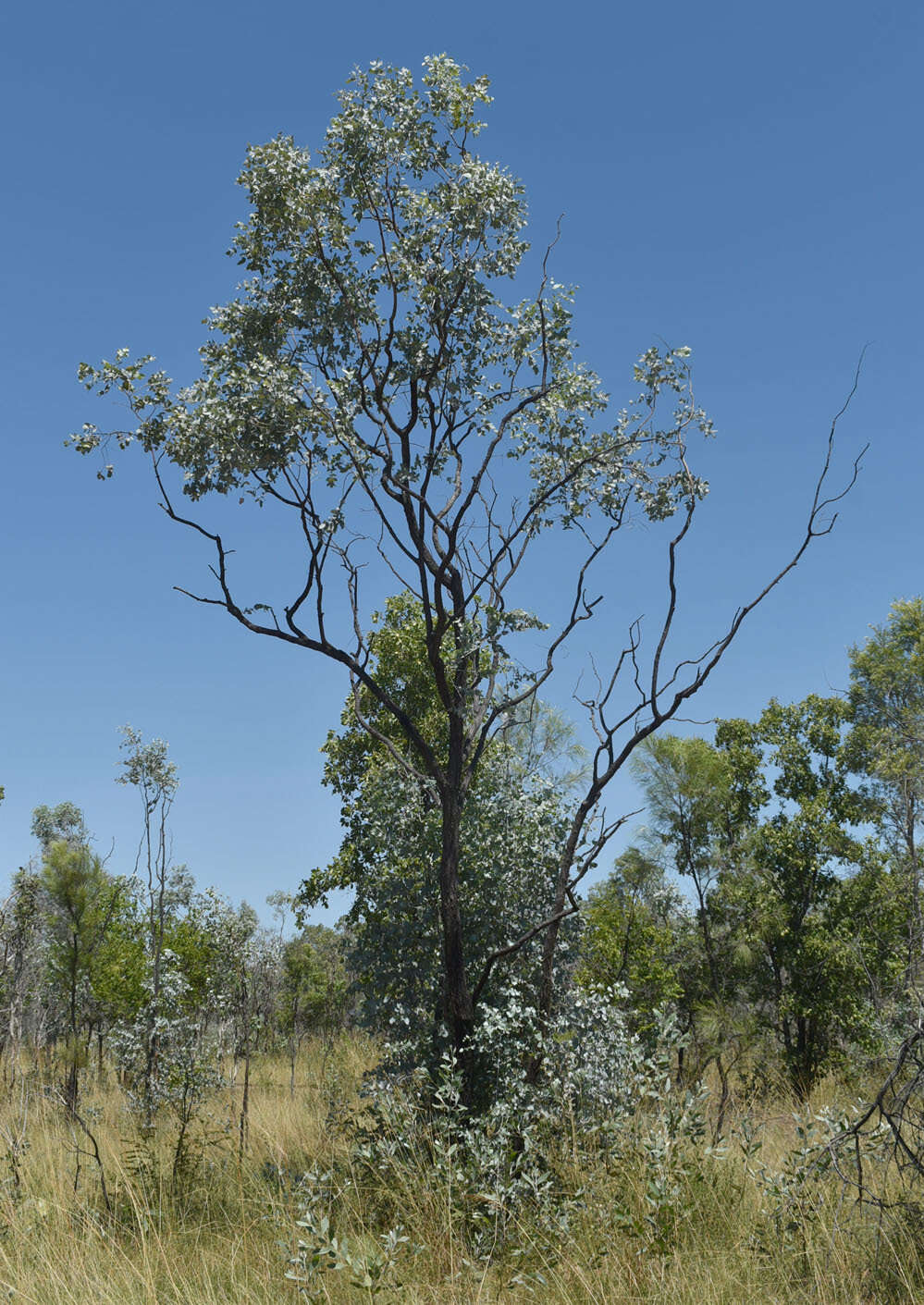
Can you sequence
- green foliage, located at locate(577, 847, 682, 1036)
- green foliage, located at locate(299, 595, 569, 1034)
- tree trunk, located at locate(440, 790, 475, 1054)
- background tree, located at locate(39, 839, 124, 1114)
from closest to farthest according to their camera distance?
1. tree trunk, located at locate(440, 790, 475, 1054)
2. green foliage, located at locate(299, 595, 569, 1034)
3. background tree, located at locate(39, 839, 124, 1114)
4. green foliage, located at locate(577, 847, 682, 1036)

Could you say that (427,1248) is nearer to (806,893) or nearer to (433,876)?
(433,876)

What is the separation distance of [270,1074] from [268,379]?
1623 centimetres

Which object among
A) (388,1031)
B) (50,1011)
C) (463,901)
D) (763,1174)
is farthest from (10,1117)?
(50,1011)

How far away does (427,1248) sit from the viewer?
18.3ft

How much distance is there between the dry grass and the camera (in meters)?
5.05

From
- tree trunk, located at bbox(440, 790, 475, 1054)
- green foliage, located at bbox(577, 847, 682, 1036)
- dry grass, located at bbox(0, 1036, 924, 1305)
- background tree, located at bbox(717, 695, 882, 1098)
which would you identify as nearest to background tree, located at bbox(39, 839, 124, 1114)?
dry grass, located at bbox(0, 1036, 924, 1305)

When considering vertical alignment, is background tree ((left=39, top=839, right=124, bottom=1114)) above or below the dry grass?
above

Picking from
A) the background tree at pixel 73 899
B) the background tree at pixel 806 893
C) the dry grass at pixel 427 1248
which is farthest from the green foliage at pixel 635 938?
the dry grass at pixel 427 1248

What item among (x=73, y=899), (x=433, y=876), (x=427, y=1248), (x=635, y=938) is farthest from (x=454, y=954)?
(x=635, y=938)

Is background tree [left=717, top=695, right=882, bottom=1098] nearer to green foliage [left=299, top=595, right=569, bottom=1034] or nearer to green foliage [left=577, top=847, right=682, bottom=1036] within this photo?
green foliage [left=577, top=847, right=682, bottom=1036]

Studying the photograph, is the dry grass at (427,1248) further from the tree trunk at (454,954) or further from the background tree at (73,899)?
the background tree at (73,899)

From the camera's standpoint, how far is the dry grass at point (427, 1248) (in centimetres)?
505

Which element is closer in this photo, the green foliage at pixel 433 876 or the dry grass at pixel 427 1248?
the dry grass at pixel 427 1248

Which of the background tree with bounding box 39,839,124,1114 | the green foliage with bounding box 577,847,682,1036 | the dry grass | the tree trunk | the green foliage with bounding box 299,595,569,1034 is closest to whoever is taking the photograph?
the dry grass
